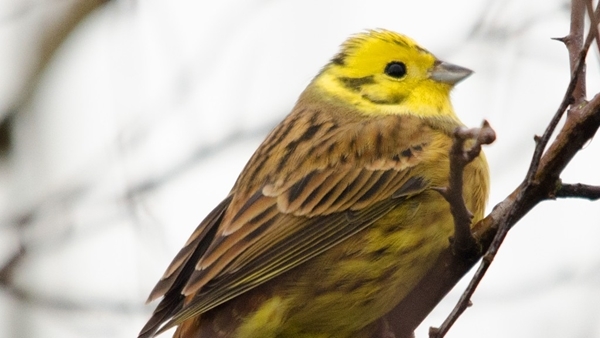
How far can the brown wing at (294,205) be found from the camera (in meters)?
4.21

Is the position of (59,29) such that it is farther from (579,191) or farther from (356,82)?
(579,191)

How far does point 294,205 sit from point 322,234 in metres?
0.23

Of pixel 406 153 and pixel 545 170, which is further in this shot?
pixel 406 153

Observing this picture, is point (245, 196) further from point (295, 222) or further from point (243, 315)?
point (243, 315)

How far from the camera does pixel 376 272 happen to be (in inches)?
168

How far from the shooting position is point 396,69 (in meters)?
5.51

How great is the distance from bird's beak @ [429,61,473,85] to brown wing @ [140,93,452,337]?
1.42 ft

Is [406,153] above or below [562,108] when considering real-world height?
below

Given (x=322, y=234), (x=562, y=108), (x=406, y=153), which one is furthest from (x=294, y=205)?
(x=562, y=108)

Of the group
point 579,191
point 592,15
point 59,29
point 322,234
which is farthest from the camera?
point 59,29

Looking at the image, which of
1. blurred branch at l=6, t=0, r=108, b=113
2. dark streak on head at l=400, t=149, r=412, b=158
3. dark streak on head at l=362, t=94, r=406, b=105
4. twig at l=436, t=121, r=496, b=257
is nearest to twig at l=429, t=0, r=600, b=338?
twig at l=436, t=121, r=496, b=257

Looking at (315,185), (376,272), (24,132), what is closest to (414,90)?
(315,185)

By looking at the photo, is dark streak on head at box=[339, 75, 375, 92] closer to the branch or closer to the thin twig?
the branch

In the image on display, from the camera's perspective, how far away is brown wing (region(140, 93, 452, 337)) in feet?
13.8
